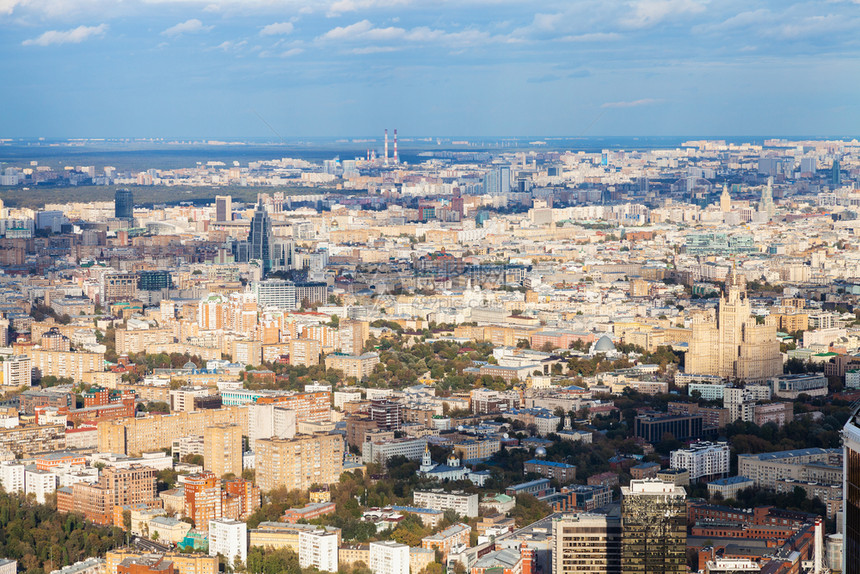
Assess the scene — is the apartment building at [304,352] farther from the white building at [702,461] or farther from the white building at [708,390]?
the white building at [702,461]

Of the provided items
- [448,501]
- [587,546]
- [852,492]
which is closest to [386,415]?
[448,501]

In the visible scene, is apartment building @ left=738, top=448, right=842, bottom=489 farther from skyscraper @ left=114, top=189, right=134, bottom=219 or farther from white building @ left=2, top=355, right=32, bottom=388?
skyscraper @ left=114, top=189, right=134, bottom=219

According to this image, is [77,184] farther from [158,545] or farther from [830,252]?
[158,545]

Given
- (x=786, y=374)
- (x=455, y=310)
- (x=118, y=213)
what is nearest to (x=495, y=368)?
(x=786, y=374)

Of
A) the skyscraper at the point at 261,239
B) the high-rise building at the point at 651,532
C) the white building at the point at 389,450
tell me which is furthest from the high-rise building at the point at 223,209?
the high-rise building at the point at 651,532

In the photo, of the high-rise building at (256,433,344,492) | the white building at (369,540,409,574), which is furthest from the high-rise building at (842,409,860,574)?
the high-rise building at (256,433,344,492)

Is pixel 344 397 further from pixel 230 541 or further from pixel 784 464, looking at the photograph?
pixel 230 541
